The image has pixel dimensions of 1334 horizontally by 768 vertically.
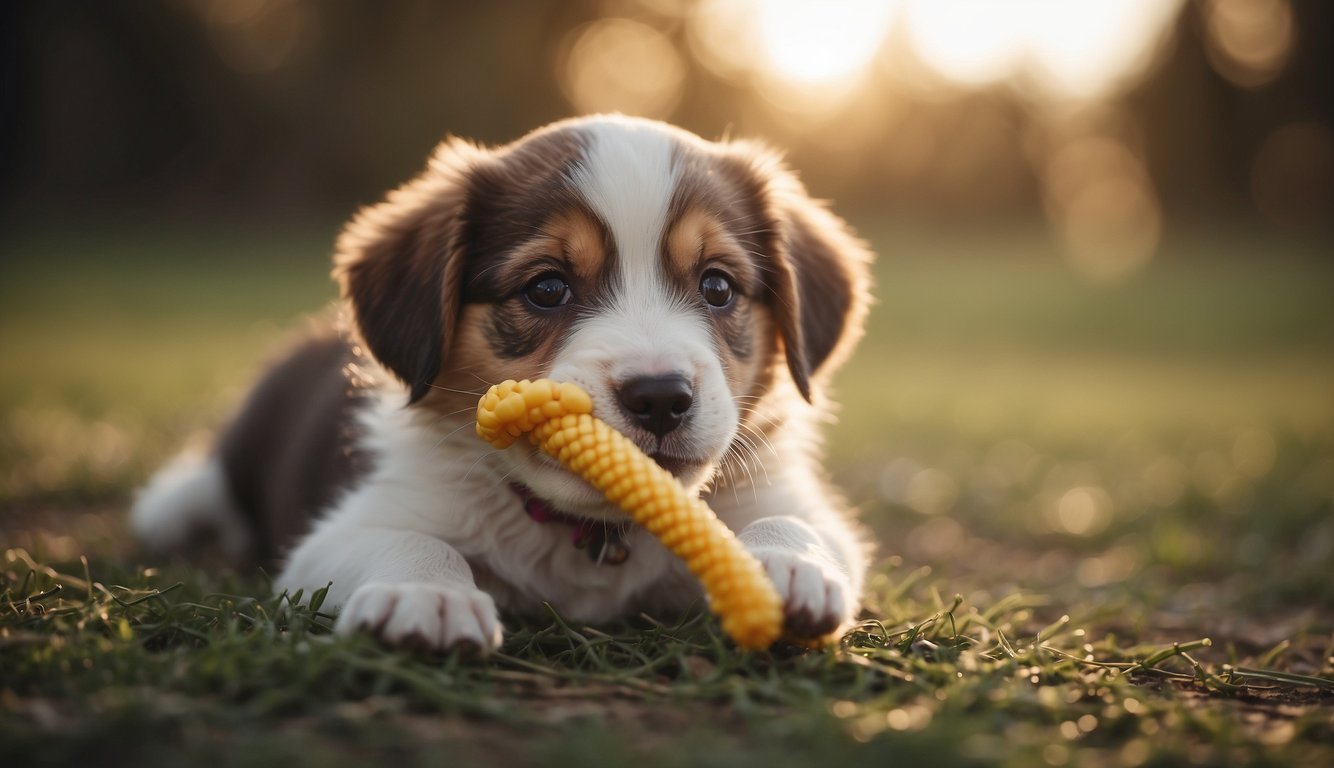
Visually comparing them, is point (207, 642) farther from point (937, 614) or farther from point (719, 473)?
point (937, 614)

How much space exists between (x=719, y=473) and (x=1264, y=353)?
782 inches

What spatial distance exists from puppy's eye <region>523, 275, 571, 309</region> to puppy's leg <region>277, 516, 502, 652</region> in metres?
0.83

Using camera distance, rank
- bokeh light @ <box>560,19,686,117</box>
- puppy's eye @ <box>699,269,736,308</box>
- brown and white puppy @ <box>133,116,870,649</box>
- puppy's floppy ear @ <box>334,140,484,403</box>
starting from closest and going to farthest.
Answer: brown and white puppy @ <box>133,116,870,649</box>, puppy's floppy ear @ <box>334,140,484,403</box>, puppy's eye @ <box>699,269,736,308</box>, bokeh light @ <box>560,19,686,117</box>

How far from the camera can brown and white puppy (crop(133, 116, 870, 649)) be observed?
3102 millimetres

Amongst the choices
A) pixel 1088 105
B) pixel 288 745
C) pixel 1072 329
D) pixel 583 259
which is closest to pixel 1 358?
pixel 583 259

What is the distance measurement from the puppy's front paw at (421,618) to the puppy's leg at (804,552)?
77cm

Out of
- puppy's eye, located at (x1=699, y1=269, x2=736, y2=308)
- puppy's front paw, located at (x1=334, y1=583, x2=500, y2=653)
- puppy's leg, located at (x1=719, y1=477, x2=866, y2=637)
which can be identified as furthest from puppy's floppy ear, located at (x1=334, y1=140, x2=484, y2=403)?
puppy's leg, located at (x1=719, y1=477, x2=866, y2=637)

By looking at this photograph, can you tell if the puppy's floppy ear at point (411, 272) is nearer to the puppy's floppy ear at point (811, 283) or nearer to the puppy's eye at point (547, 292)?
the puppy's eye at point (547, 292)

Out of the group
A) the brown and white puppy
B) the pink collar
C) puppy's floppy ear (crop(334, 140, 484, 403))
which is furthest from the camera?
puppy's floppy ear (crop(334, 140, 484, 403))

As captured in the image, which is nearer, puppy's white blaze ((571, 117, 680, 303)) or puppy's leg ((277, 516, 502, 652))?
puppy's leg ((277, 516, 502, 652))

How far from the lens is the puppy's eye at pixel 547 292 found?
3.47m

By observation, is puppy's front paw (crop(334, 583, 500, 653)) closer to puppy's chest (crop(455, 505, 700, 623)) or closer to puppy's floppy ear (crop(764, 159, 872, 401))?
puppy's chest (crop(455, 505, 700, 623))

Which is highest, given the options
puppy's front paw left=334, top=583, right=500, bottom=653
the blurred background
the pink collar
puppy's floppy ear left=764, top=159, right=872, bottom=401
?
the blurred background

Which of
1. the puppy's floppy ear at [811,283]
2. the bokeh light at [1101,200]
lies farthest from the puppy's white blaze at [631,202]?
the bokeh light at [1101,200]
